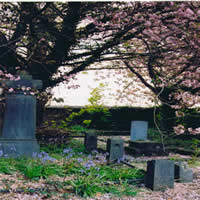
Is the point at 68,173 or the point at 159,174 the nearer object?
the point at 159,174

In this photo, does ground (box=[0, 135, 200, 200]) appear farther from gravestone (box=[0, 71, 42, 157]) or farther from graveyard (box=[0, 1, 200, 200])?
gravestone (box=[0, 71, 42, 157])

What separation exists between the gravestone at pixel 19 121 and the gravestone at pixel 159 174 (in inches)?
150

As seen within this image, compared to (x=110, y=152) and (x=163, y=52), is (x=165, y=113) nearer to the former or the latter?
(x=163, y=52)

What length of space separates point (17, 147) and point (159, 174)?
4.25 metres

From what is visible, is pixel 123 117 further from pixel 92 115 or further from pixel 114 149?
pixel 114 149

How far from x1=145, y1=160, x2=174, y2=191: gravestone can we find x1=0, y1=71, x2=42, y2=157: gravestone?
3815 millimetres

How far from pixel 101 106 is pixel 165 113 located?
3645 mm

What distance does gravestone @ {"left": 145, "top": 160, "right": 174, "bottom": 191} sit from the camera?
549 centimetres

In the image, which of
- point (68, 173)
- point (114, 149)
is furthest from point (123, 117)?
point (68, 173)

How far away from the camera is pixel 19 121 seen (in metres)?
7.77

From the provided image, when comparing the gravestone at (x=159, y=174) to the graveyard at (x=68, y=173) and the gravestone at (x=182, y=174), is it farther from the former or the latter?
the gravestone at (x=182, y=174)

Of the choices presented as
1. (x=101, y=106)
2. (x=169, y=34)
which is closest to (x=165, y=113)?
(x=101, y=106)

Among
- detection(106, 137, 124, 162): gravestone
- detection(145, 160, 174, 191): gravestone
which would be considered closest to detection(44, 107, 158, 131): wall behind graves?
detection(106, 137, 124, 162): gravestone

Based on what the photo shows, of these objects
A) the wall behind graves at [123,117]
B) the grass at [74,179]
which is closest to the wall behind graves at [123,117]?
the wall behind graves at [123,117]
